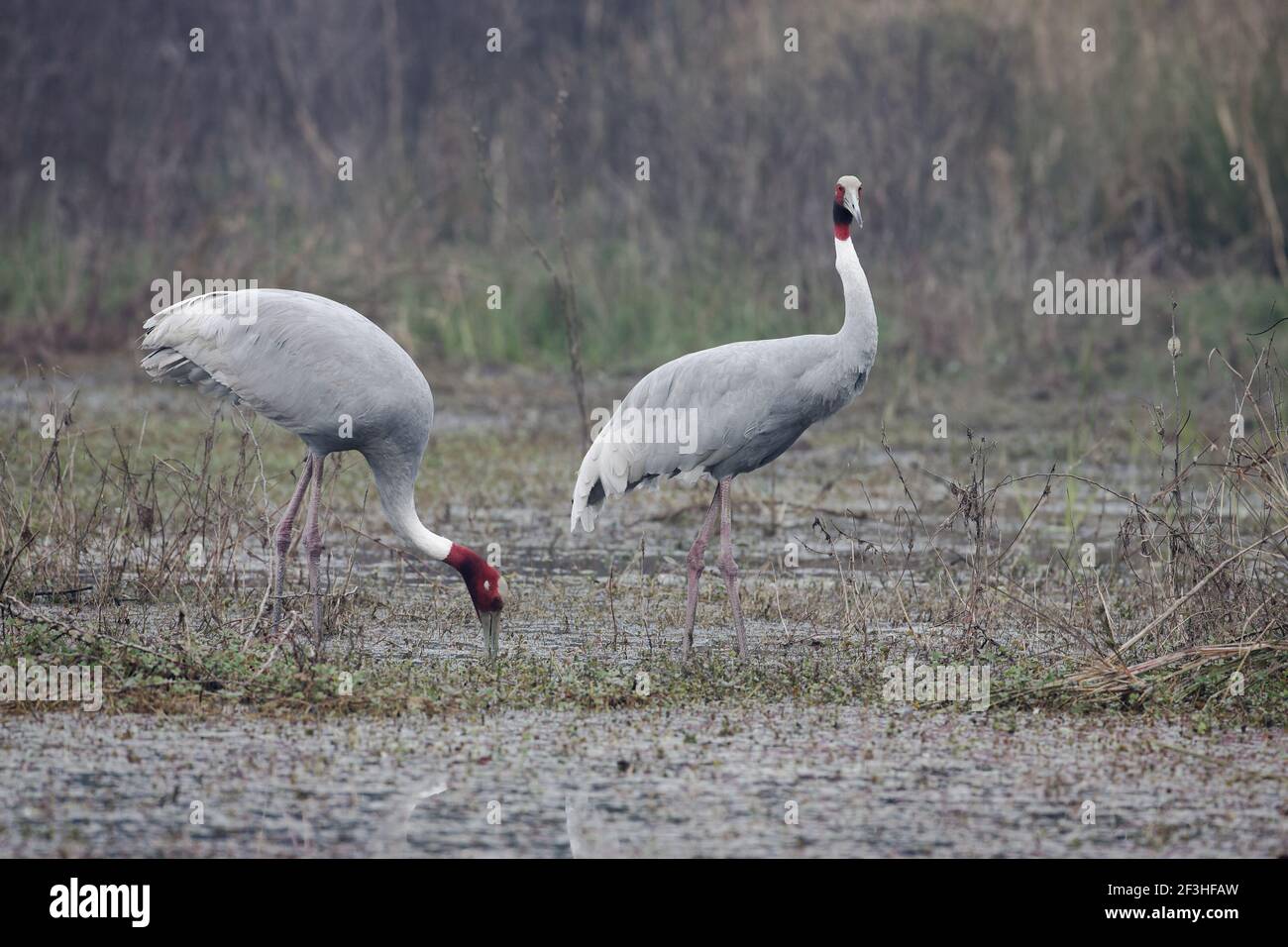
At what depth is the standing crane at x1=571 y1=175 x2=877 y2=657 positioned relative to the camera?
680 centimetres

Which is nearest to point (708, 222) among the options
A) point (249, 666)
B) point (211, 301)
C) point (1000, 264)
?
point (1000, 264)

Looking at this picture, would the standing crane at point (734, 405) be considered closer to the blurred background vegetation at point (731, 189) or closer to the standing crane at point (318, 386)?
the standing crane at point (318, 386)

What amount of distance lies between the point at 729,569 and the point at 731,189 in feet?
27.3

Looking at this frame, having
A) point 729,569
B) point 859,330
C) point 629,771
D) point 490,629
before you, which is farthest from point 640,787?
point 859,330

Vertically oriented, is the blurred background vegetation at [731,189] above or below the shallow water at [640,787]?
above

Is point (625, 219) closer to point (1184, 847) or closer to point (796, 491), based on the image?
point (796, 491)

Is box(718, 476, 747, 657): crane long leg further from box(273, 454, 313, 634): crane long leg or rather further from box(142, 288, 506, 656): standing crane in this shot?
box(273, 454, 313, 634): crane long leg

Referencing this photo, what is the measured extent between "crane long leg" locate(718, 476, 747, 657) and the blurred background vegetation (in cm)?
529

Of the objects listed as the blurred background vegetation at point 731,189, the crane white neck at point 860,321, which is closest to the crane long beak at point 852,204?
the crane white neck at point 860,321

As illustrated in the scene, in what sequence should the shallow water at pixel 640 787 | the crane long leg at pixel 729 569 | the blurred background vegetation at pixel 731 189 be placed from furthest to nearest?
the blurred background vegetation at pixel 731 189 → the crane long leg at pixel 729 569 → the shallow water at pixel 640 787

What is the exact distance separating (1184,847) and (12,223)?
1244cm

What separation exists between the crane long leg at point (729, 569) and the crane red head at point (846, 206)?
1.00 m

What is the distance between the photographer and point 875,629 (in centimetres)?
713

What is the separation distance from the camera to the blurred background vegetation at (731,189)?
13.4 m
